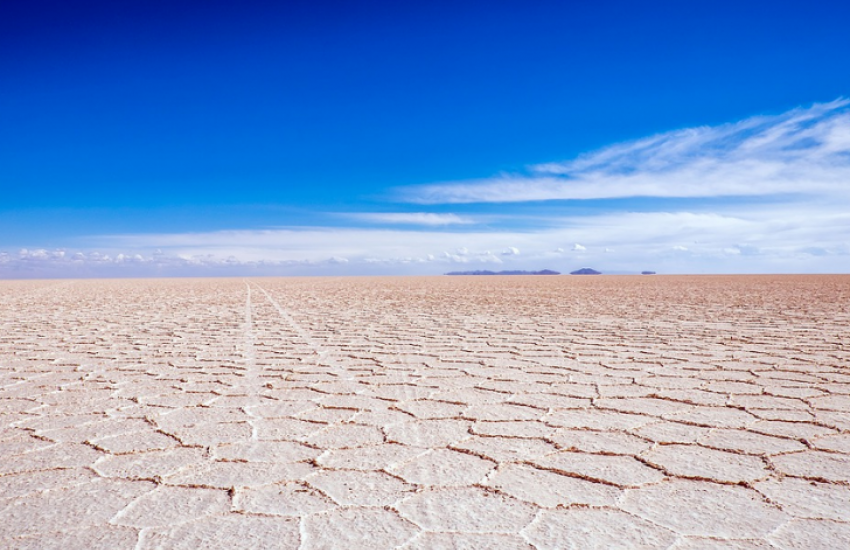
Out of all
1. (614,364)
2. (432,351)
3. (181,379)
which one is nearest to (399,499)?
(181,379)

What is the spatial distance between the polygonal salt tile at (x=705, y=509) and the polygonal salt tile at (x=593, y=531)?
56mm

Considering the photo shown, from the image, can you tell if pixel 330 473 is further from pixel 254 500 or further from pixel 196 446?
pixel 196 446

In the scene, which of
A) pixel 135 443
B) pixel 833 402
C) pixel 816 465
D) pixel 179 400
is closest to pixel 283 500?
pixel 135 443

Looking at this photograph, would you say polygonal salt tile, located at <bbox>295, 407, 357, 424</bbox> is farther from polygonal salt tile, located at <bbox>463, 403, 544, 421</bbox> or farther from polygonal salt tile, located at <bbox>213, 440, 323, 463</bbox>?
polygonal salt tile, located at <bbox>463, 403, 544, 421</bbox>

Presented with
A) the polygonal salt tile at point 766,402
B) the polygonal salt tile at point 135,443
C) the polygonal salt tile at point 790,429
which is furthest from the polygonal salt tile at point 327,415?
the polygonal salt tile at point 766,402

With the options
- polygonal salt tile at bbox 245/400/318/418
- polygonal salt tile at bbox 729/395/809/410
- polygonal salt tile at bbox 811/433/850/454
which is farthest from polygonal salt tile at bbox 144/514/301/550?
polygonal salt tile at bbox 729/395/809/410

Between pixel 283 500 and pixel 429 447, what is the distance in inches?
24.4

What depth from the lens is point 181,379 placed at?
11.7 feet

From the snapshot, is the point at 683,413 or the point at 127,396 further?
the point at 127,396

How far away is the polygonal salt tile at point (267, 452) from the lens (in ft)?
6.95

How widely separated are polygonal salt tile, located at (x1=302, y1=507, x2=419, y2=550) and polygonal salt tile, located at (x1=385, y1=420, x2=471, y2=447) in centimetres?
62

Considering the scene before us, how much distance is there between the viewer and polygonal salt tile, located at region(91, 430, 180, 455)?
2.22 metres

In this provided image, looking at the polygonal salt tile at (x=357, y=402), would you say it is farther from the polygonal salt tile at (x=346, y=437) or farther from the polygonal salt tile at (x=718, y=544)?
the polygonal salt tile at (x=718, y=544)

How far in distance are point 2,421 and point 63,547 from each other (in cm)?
142
